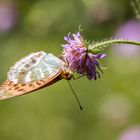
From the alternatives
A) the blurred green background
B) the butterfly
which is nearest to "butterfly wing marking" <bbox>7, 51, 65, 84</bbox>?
the butterfly

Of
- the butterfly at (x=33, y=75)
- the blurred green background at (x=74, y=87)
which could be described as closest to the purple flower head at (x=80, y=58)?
the butterfly at (x=33, y=75)

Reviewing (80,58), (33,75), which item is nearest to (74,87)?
(80,58)

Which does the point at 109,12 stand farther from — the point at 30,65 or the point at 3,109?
the point at 30,65

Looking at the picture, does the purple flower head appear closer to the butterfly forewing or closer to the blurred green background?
the butterfly forewing

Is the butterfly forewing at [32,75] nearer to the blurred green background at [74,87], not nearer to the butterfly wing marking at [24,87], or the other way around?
the butterfly wing marking at [24,87]

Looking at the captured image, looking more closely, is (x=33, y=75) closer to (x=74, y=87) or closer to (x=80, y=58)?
(x=80, y=58)

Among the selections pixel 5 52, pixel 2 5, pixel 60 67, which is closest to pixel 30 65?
pixel 60 67

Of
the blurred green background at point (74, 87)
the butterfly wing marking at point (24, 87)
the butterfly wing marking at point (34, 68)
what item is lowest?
the butterfly wing marking at point (24, 87)
